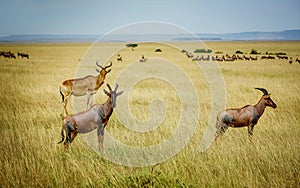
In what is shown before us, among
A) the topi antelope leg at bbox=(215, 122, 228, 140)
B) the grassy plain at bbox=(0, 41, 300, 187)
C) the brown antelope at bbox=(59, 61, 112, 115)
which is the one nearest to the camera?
the grassy plain at bbox=(0, 41, 300, 187)

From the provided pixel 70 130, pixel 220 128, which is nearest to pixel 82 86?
pixel 70 130

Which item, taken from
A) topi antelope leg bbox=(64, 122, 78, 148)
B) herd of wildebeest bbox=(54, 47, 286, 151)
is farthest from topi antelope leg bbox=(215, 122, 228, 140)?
topi antelope leg bbox=(64, 122, 78, 148)

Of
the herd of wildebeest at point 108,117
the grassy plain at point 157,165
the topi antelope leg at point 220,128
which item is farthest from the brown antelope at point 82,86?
the topi antelope leg at point 220,128

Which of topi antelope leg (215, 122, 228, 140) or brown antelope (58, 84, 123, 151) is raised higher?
brown antelope (58, 84, 123, 151)

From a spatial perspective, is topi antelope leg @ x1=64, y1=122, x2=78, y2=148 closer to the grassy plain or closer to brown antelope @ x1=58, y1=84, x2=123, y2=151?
brown antelope @ x1=58, y1=84, x2=123, y2=151

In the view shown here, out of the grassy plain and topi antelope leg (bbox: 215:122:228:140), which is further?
topi antelope leg (bbox: 215:122:228:140)

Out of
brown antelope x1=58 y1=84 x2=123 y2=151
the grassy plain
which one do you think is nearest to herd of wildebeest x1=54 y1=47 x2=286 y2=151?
brown antelope x1=58 y1=84 x2=123 y2=151

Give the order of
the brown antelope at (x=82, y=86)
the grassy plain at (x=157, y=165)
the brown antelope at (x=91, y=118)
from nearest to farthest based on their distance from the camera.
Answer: the grassy plain at (x=157, y=165) < the brown antelope at (x=91, y=118) < the brown antelope at (x=82, y=86)

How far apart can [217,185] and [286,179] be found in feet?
3.62

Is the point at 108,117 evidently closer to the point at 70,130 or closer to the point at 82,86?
the point at 70,130

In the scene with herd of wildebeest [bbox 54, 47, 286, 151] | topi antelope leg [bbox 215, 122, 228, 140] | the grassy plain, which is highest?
herd of wildebeest [bbox 54, 47, 286, 151]

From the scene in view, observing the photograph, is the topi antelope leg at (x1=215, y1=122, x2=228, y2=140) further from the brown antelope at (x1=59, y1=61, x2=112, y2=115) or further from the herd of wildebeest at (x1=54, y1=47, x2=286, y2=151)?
the brown antelope at (x1=59, y1=61, x2=112, y2=115)

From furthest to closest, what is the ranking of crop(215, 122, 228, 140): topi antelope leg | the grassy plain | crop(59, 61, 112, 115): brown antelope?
1. crop(59, 61, 112, 115): brown antelope
2. crop(215, 122, 228, 140): topi antelope leg
3. the grassy plain

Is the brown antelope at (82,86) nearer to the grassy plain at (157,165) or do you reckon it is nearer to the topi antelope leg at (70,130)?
the grassy plain at (157,165)
